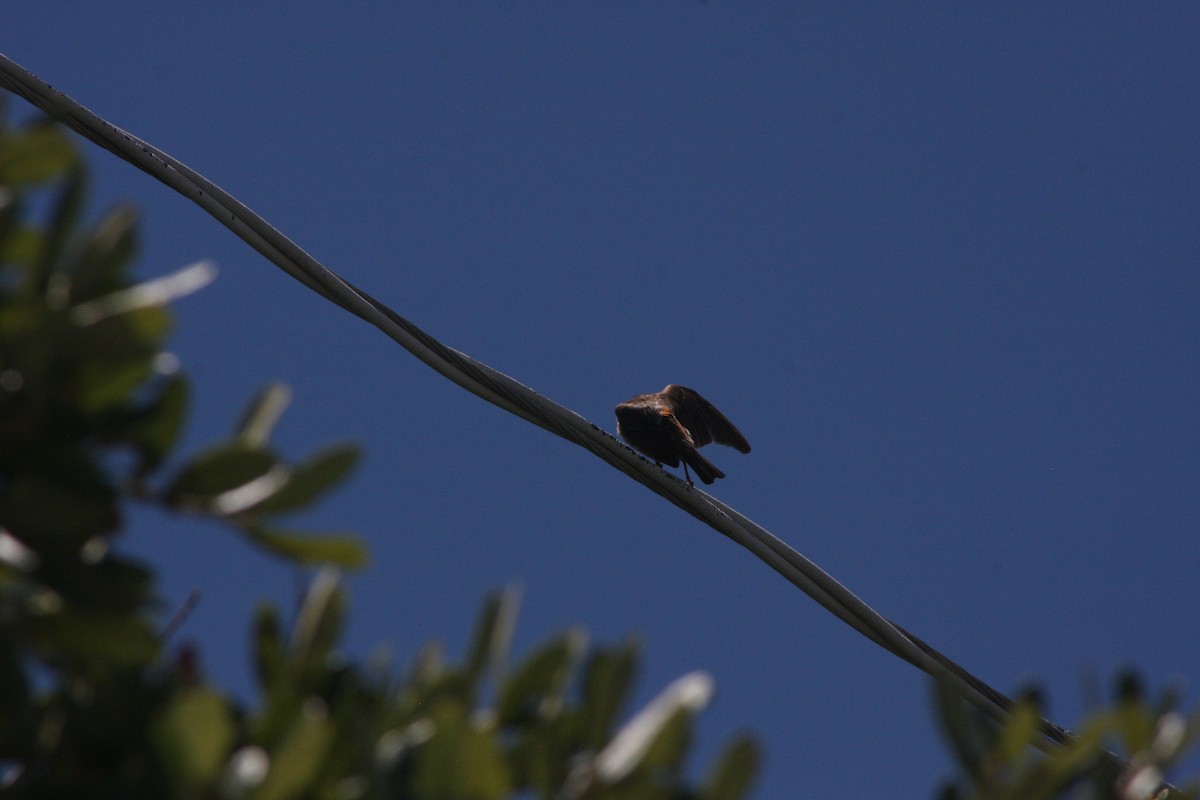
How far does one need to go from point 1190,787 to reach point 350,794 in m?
1.01

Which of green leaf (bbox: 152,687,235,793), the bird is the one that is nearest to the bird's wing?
the bird

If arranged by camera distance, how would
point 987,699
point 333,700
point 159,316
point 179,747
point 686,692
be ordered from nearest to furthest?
1. point 179,747
2. point 159,316
3. point 686,692
4. point 333,700
5. point 987,699

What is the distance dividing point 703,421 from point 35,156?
7619mm

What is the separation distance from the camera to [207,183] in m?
3.74

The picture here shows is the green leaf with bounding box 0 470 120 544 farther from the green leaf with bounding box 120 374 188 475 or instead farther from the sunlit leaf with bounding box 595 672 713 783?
the sunlit leaf with bounding box 595 672 713 783

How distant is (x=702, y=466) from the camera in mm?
7484

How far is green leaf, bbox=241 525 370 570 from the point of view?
1.42 m

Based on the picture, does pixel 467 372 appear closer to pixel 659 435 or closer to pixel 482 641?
pixel 482 641

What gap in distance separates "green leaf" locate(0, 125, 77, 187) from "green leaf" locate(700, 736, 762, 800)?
977 millimetres

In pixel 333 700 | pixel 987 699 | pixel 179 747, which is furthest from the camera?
pixel 987 699

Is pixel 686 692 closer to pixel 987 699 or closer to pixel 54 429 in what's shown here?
pixel 54 429

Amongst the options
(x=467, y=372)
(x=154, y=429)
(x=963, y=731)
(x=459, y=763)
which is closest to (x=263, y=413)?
(x=154, y=429)

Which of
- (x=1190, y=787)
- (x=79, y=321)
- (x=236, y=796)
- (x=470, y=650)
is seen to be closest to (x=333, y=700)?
(x=470, y=650)

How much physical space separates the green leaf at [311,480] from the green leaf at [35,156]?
414 mm
